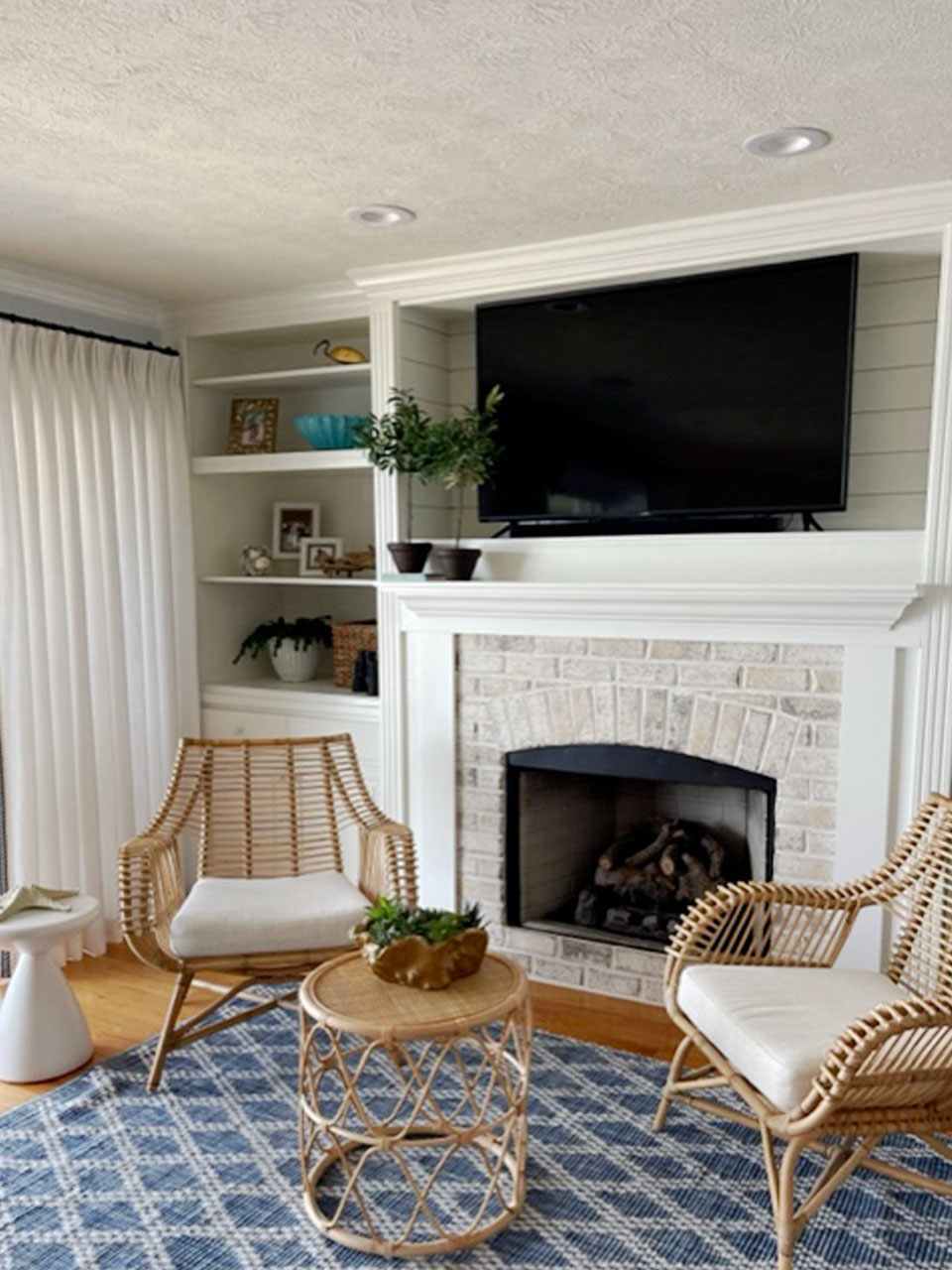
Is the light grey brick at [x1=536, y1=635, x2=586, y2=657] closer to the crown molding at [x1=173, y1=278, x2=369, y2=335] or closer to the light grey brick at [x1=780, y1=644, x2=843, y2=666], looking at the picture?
the light grey brick at [x1=780, y1=644, x2=843, y2=666]

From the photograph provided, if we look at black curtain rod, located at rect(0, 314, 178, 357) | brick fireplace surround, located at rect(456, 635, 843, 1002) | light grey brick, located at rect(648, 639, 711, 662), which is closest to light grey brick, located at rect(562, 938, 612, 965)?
brick fireplace surround, located at rect(456, 635, 843, 1002)

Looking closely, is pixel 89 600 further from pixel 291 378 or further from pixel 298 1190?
pixel 298 1190

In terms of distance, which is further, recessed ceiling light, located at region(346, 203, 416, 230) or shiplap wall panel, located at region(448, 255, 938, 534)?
shiplap wall panel, located at region(448, 255, 938, 534)

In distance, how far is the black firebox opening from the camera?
3.26 metres

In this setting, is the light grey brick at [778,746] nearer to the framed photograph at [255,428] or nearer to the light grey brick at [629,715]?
the light grey brick at [629,715]

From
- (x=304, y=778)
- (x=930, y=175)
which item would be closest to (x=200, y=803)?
(x=304, y=778)

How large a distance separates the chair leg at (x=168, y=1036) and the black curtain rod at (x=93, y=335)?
7.02 feet

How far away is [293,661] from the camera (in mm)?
4074

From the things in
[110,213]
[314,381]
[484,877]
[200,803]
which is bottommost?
[484,877]

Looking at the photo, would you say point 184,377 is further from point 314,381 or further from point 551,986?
point 551,986

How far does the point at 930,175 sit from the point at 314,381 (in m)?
2.25

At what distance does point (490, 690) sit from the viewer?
133 inches

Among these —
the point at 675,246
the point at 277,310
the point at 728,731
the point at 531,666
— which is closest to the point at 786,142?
the point at 675,246

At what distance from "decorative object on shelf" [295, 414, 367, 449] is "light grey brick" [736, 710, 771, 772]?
1.72 m
